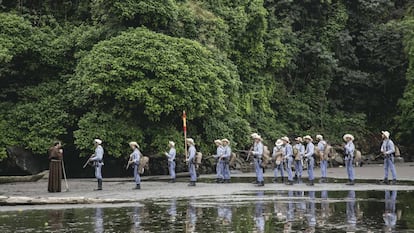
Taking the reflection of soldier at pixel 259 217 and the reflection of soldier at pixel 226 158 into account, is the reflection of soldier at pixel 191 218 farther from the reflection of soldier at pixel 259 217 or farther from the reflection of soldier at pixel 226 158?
the reflection of soldier at pixel 226 158

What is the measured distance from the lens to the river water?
45.9 feet

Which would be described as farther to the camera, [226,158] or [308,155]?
[226,158]

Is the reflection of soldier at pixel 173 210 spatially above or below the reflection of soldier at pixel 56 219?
above

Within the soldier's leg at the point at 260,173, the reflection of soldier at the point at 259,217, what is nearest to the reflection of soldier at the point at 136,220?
the reflection of soldier at the point at 259,217

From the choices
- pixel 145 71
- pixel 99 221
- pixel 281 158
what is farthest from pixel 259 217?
pixel 145 71

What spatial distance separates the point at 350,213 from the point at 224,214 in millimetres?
2921

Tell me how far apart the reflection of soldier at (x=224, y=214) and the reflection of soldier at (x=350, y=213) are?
101 inches

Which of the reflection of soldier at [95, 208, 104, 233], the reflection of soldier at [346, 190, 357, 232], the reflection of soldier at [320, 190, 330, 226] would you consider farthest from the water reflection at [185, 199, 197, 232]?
the reflection of soldier at [346, 190, 357, 232]

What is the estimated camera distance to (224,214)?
53.4 ft

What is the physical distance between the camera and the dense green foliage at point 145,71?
33594mm

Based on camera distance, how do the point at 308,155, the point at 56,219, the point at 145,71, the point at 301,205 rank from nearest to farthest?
the point at 56,219 < the point at 301,205 < the point at 308,155 < the point at 145,71

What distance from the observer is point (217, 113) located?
36062 millimetres

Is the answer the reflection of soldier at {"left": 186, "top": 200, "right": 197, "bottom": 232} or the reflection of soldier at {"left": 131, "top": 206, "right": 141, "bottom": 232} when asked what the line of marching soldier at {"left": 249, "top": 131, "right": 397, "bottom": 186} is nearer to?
the reflection of soldier at {"left": 186, "top": 200, "right": 197, "bottom": 232}

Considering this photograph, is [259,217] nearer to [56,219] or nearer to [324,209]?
[324,209]
